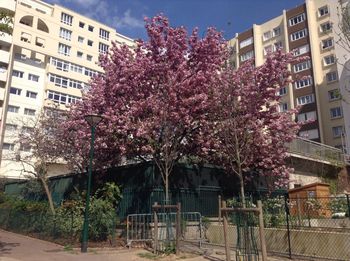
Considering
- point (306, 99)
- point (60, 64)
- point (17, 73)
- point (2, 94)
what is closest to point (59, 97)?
point (60, 64)

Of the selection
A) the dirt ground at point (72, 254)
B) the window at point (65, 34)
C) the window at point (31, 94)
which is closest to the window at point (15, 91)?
the window at point (31, 94)

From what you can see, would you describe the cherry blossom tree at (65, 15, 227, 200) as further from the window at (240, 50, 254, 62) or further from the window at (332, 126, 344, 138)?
the window at (240, 50, 254, 62)

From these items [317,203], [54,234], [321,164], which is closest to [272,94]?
[317,203]

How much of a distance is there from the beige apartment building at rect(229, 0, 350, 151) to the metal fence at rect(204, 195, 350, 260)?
33.5 m

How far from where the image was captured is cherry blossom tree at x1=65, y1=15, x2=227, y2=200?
1493 cm

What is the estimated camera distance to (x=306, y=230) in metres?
11.2

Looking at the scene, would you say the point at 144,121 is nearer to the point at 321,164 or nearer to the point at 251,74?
the point at 251,74

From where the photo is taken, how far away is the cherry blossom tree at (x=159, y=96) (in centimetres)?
1493

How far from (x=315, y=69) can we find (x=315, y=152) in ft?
88.6

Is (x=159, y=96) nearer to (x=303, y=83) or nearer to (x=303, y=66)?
(x=303, y=83)

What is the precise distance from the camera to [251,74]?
50.9ft

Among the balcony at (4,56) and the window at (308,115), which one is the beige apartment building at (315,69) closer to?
the window at (308,115)

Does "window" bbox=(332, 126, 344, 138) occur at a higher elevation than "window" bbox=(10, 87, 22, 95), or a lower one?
lower

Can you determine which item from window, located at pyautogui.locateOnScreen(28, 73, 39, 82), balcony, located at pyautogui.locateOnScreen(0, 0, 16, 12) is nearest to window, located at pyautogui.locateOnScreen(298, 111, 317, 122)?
window, located at pyautogui.locateOnScreen(28, 73, 39, 82)
